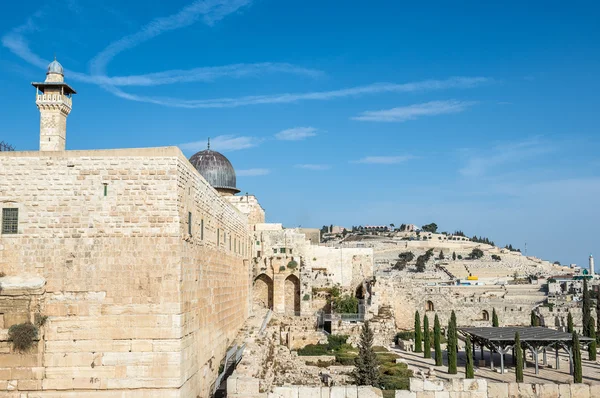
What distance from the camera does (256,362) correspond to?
15148mm

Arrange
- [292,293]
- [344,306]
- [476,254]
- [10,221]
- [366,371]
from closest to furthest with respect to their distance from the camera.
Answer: [10,221] < [366,371] < [344,306] < [292,293] < [476,254]

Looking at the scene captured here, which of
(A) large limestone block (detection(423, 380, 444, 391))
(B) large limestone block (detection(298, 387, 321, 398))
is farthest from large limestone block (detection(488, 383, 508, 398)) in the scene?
(B) large limestone block (detection(298, 387, 321, 398))

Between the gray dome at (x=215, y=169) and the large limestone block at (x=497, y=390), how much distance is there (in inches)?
851

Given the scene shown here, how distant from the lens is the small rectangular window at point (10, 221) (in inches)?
413

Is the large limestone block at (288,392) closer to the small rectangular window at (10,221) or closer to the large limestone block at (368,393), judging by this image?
the large limestone block at (368,393)

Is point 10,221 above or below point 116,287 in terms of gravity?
above

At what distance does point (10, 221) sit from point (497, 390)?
8.88 metres

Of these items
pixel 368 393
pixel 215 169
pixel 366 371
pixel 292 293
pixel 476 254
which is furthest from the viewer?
pixel 476 254

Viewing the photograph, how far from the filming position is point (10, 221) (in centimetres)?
1049

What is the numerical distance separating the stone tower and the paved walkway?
13.6m

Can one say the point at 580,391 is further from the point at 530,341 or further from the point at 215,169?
the point at 215,169

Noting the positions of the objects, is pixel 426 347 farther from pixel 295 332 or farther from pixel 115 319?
pixel 115 319

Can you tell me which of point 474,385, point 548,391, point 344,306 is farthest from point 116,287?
point 344,306

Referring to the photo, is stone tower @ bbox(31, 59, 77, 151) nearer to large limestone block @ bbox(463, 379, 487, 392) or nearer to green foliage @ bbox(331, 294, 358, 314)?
large limestone block @ bbox(463, 379, 487, 392)
